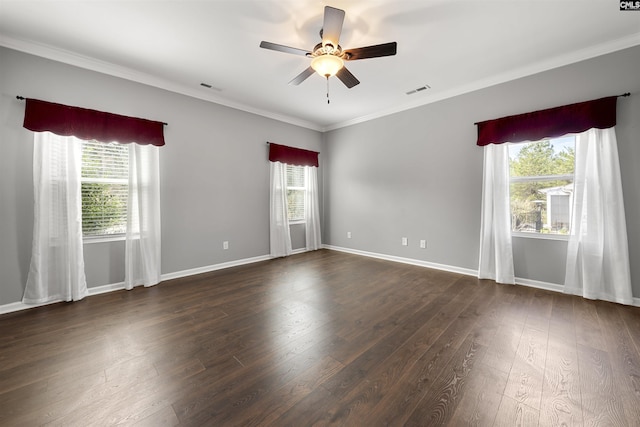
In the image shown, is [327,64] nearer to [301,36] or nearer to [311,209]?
[301,36]

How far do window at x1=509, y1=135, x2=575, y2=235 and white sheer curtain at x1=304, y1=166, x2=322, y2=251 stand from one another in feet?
11.3

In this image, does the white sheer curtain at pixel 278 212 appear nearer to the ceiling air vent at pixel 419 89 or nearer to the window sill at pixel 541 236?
the ceiling air vent at pixel 419 89

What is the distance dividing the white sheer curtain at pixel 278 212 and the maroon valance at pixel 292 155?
121mm

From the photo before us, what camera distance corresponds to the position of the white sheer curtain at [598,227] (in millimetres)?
2670

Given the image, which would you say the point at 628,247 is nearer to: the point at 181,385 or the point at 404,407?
the point at 404,407

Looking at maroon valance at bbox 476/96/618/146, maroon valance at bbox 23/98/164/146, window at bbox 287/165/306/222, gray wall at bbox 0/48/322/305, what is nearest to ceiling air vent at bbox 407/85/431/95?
maroon valance at bbox 476/96/618/146

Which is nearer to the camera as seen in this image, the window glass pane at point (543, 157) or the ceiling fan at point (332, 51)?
the ceiling fan at point (332, 51)

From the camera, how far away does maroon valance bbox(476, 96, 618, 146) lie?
2.72 metres

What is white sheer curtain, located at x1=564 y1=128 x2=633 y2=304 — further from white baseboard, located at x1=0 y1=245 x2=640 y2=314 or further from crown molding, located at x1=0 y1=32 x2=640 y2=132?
crown molding, located at x1=0 y1=32 x2=640 y2=132

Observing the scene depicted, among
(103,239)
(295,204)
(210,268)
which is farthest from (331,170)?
(103,239)

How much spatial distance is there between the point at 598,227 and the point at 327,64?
11.3ft

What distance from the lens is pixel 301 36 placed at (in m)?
2.55

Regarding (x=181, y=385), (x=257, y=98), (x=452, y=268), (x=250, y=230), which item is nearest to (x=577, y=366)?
(x=452, y=268)

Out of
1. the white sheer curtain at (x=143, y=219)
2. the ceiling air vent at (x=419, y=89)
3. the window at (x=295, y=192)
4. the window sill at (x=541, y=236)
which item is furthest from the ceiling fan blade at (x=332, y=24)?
the window sill at (x=541, y=236)
